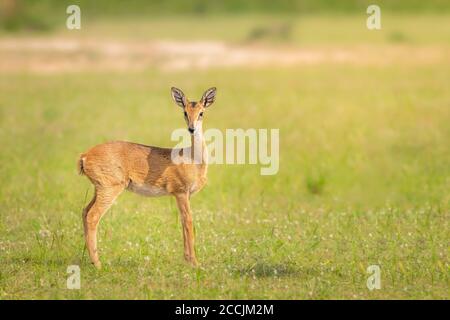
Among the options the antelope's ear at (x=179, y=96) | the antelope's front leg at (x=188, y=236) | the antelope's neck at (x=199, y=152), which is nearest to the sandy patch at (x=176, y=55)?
the antelope's neck at (x=199, y=152)

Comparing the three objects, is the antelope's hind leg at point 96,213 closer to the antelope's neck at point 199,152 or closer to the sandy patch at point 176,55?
the antelope's neck at point 199,152

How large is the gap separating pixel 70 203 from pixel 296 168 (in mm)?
4323

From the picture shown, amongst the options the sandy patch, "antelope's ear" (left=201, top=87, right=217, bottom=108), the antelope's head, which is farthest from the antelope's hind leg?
the sandy patch

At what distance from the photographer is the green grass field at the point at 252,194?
30.5 feet

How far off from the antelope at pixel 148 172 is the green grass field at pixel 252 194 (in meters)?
0.44

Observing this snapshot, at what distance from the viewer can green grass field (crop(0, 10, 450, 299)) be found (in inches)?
365

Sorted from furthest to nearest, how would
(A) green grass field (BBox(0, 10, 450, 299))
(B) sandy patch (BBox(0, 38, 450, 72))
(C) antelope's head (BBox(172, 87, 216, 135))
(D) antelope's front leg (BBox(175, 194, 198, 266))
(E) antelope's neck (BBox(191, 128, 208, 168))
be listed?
(B) sandy patch (BBox(0, 38, 450, 72))
(E) antelope's neck (BBox(191, 128, 208, 168))
(D) antelope's front leg (BBox(175, 194, 198, 266))
(C) antelope's head (BBox(172, 87, 216, 135))
(A) green grass field (BBox(0, 10, 450, 299))

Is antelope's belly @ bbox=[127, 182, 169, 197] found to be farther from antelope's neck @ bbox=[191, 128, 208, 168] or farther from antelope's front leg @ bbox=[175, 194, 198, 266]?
antelope's neck @ bbox=[191, 128, 208, 168]

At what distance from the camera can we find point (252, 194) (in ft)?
45.7

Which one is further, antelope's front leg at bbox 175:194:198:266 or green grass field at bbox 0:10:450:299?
antelope's front leg at bbox 175:194:198:266

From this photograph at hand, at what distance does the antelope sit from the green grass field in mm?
442

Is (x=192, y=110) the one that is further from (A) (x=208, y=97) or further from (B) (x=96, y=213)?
(B) (x=96, y=213)

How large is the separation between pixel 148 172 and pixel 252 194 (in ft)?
14.4
